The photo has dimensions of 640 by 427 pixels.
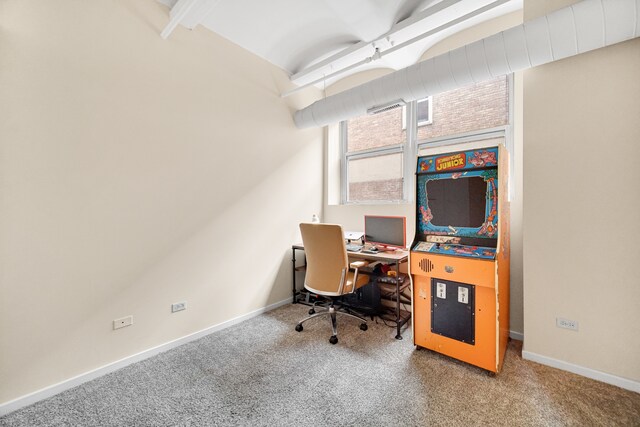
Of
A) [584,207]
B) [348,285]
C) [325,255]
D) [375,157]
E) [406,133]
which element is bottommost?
[348,285]

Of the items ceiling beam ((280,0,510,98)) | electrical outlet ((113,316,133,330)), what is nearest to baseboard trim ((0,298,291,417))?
electrical outlet ((113,316,133,330))

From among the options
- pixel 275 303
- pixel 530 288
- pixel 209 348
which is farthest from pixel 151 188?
pixel 530 288

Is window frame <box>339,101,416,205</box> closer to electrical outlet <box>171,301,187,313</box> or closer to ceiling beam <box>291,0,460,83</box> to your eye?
ceiling beam <box>291,0,460,83</box>

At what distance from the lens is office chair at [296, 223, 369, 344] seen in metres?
2.60

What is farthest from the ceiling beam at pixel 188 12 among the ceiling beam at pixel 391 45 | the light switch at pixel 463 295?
the light switch at pixel 463 295

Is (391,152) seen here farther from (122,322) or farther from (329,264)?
(122,322)

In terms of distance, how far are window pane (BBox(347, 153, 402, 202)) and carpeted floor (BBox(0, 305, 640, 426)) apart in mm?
2069

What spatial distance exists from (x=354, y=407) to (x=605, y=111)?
283cm

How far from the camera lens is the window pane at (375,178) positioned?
146 inches

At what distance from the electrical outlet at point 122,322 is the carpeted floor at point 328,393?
0.36 metres

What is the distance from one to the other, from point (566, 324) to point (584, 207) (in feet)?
3.12

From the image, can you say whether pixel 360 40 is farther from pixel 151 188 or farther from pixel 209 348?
pixel 209 348

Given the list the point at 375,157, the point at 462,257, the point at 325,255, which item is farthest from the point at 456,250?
the point at 375,157

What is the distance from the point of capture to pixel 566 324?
2119mm
